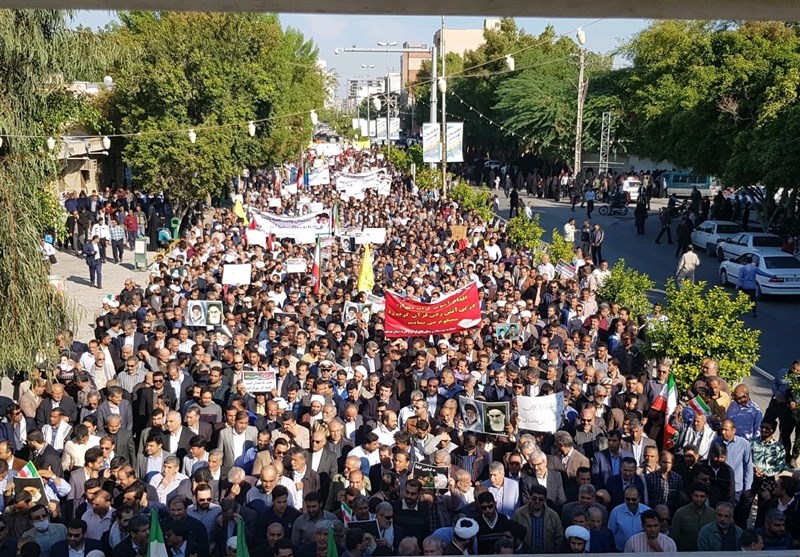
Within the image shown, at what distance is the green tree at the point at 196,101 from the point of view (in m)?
29.0

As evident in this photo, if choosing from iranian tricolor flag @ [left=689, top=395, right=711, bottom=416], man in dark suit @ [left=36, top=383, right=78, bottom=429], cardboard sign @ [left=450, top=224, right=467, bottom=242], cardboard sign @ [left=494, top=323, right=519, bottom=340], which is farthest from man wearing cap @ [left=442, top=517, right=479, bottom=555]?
cardboard sign @ [left=450, top=224, right=467, bottom=242]

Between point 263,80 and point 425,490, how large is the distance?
27.8 m

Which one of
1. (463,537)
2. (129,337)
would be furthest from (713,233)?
(463,537)

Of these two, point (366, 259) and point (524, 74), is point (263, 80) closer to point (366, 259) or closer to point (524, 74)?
point (366, 259)

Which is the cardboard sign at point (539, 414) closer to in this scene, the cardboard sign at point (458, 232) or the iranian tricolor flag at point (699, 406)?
the iranian tricolor flag at point (699, 406)

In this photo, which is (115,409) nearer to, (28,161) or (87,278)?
(28,161)

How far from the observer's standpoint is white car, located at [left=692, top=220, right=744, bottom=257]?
28.6m

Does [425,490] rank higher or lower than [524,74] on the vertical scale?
lower

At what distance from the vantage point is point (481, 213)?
92.0 ft

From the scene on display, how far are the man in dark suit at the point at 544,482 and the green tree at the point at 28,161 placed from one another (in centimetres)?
607

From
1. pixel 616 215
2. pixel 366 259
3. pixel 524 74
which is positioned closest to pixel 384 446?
pixel 366 259

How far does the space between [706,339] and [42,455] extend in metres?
7.51

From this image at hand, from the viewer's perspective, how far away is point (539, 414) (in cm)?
957

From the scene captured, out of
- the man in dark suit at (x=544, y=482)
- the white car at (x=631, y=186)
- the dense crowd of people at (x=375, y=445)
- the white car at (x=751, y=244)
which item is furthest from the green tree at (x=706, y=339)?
the white car at (x=631, y=186)
